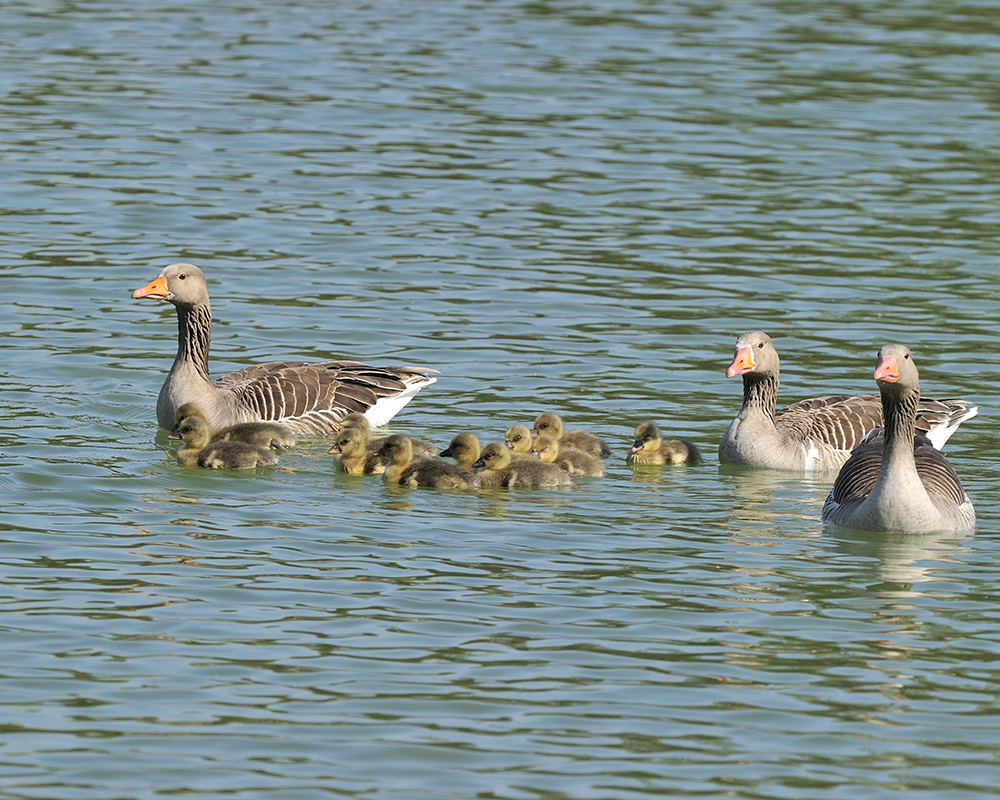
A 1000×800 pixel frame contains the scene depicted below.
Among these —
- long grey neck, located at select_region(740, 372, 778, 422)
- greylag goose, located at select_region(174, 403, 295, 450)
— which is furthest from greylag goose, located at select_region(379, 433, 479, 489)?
long grey neck, located at select_region(740, 372, 778, 422)

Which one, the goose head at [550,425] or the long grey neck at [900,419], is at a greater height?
the long grey neck at [900,419]

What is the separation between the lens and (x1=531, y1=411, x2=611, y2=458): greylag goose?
46.4ft

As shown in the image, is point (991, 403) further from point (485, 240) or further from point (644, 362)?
point (485, 240)

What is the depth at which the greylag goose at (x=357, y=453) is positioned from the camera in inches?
539

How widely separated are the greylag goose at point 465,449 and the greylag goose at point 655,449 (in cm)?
123

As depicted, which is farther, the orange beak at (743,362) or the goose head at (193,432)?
the orange beak at (743,362)

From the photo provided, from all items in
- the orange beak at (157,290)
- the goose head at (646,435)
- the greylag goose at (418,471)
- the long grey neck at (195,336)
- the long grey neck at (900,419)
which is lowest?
the greylag goose at (418,471)

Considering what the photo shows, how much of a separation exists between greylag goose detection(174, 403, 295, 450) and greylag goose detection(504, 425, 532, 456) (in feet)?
6.69

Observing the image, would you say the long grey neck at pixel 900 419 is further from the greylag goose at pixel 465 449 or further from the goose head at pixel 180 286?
the goose head at pixel 180 286

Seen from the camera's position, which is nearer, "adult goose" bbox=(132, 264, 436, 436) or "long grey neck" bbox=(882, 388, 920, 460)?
"long grey neck" bbox=(882, 388, 920, 460)

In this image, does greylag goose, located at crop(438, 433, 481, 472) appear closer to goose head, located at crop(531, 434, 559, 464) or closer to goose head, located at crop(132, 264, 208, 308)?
goose head, located at crop(531, 434, 559, 464)

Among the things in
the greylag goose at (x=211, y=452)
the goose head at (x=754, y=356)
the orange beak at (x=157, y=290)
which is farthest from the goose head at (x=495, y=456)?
the orange beak at (x=157, y=290)

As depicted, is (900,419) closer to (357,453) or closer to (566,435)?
(566,435)

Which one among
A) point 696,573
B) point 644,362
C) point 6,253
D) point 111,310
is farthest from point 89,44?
point 696,573
